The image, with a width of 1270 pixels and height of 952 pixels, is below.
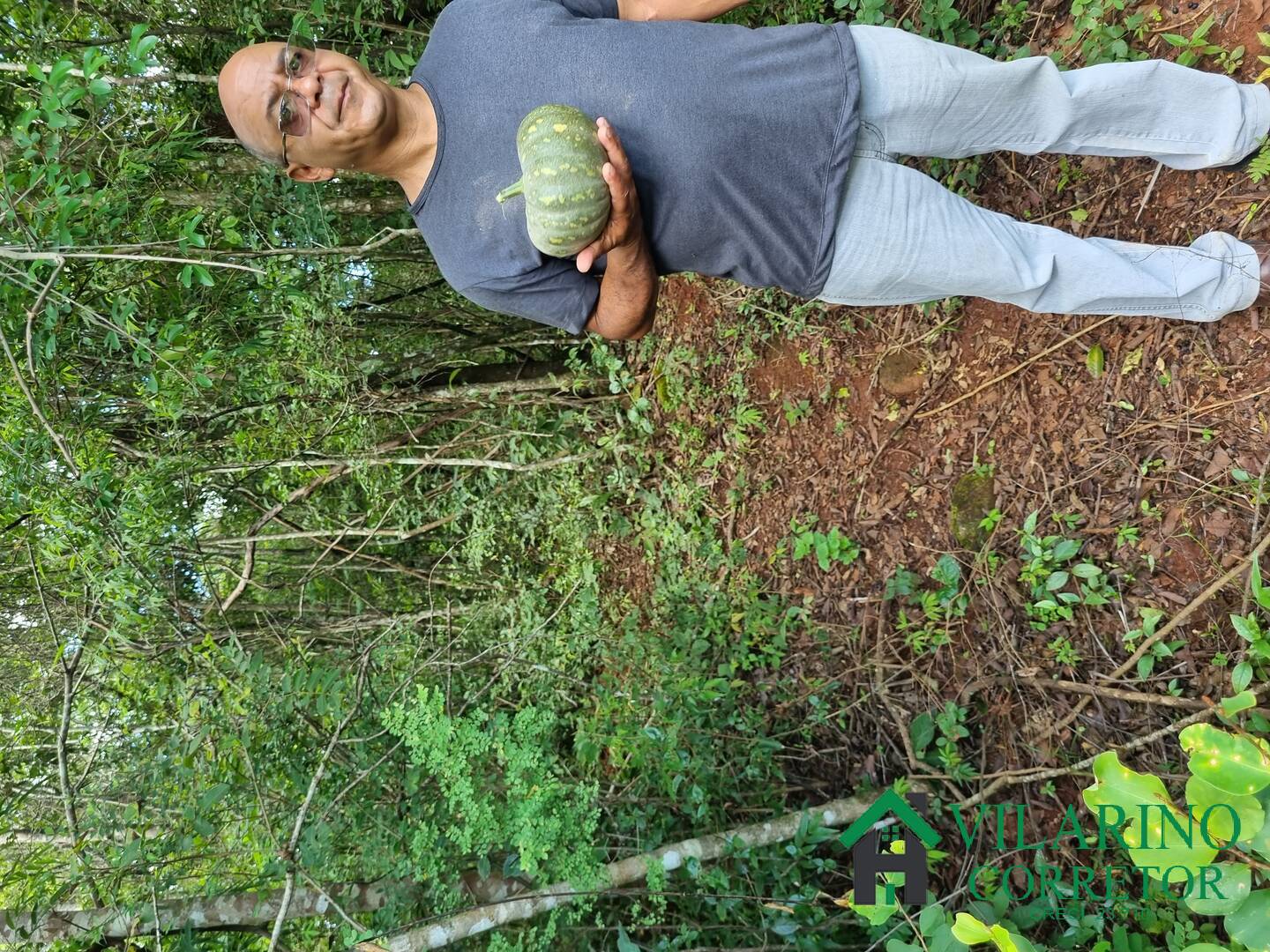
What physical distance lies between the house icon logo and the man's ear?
2966 millimetres

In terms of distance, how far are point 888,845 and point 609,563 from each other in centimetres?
273

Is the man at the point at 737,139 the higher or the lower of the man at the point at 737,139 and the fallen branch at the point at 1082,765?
the higher

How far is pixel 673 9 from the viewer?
2.26m

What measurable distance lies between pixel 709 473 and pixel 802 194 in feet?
9.40

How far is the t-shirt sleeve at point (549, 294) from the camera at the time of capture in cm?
231

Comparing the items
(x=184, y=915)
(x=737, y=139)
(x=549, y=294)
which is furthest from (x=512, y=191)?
(x=184, y=915)

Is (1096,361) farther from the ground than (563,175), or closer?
closer

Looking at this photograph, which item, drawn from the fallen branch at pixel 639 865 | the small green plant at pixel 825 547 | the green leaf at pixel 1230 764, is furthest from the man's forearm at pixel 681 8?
the fallen branch at pixel 639 865

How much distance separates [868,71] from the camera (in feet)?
6.95

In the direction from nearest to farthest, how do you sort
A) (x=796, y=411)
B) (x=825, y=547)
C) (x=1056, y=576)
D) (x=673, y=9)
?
1. (x=673, y=9)
2. (x=1056, y=576)
3. (x=825, y=547)
4. (x=796, y=411)

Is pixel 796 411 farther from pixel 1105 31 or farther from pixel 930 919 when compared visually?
pixel 930 919

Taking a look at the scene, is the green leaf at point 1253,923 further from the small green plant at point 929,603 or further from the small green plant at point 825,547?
the small green plant at point 825,547

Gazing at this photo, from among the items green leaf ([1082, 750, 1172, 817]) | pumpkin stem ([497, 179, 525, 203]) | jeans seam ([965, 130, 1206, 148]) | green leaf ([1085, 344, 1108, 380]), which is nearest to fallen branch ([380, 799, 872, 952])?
green leaf ([1082, 750, 1172, 817])

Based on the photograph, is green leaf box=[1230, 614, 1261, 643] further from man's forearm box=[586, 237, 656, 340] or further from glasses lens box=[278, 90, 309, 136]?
glasses lens box=[278, 90, 309, 136]
